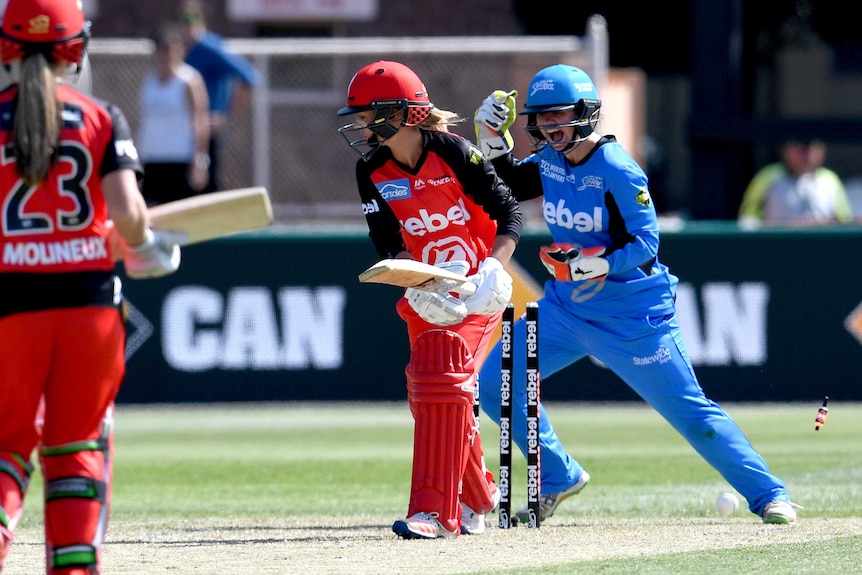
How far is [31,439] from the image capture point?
480 centimetres

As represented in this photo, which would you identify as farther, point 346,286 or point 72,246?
point 346,286

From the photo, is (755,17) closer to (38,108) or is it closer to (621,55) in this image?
(621,55)

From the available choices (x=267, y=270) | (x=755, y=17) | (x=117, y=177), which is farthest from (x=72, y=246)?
(x=755, y=17)

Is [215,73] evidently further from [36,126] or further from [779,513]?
[36,126]

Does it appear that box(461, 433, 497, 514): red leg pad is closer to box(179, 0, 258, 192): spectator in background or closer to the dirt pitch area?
the dirt pitch area

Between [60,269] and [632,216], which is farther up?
[60,269]

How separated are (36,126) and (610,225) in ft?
9.98

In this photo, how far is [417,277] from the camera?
20.5ft

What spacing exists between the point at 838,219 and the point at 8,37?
1182 cm

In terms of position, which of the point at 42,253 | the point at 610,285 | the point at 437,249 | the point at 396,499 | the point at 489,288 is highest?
the point at 42,253

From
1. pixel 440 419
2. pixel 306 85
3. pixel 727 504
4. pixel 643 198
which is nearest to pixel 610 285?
pixel 643 198

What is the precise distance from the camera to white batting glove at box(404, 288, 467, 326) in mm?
6391

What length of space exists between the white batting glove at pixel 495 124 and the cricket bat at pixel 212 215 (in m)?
2.28

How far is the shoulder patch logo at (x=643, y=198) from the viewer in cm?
675
